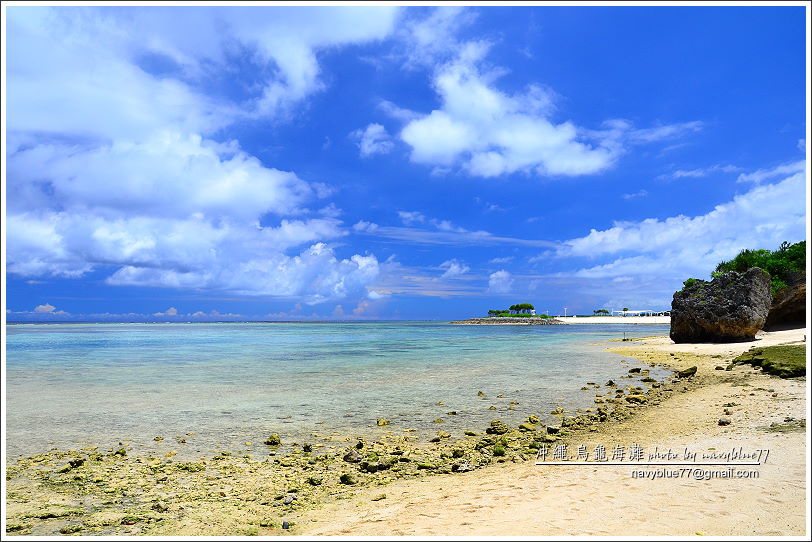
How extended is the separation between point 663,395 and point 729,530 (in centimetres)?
1268

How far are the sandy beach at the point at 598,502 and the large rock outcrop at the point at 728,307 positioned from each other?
27.9 m

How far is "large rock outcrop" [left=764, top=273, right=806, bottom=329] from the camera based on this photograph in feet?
136

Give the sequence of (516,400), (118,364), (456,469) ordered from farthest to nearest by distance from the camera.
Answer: (118,364) → (516,400) → (456,469)

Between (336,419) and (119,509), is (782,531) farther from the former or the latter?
(336,419)

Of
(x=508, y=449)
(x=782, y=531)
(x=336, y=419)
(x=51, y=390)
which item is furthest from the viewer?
(x=51, y=390)

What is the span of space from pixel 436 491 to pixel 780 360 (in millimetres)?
19519

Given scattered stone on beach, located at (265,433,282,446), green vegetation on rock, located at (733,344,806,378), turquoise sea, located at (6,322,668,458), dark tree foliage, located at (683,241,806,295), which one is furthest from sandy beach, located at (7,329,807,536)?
dark tree foliage, located at (683,241,806,295)

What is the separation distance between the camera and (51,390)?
2092 cm

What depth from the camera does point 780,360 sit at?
66.5 ft

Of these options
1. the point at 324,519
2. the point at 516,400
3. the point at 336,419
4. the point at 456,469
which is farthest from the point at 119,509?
the point at 516,400

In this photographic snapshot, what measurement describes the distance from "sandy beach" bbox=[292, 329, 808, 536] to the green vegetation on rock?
32.0 feet

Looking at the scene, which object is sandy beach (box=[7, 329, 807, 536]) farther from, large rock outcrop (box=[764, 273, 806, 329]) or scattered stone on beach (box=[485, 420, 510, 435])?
large rock outcrop (box=[764, 273, 806, 329])

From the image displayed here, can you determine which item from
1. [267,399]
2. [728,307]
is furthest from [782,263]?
[267,399]

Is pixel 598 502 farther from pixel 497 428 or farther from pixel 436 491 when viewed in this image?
pixel 497 428
